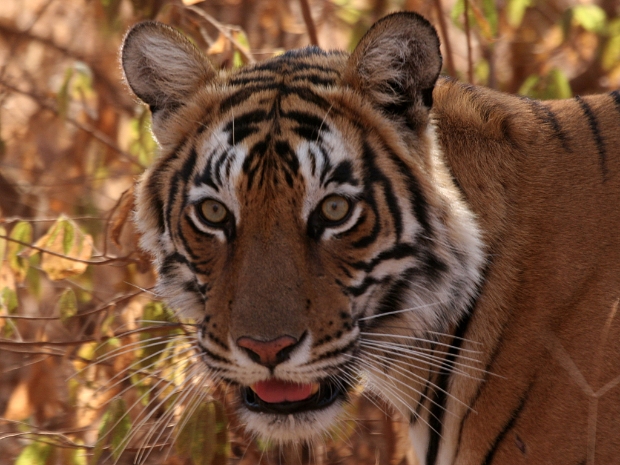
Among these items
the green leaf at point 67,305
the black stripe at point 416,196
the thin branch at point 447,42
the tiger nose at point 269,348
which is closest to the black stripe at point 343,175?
the black stripe at point 416,196

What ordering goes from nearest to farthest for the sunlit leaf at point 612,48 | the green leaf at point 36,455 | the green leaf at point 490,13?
the green leaf at point 36,455 → the green leaf at point 490,13 → the sunlit leaf at point 612,48

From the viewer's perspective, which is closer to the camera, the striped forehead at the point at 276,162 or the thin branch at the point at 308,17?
the striped forehead at the point at 276,162

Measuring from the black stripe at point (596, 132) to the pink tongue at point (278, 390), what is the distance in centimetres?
80

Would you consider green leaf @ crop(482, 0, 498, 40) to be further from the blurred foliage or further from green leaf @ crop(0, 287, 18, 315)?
green leaf @ crop(0, 287, 18, 315)

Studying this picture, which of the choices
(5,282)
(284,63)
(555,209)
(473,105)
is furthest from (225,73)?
(5,282)

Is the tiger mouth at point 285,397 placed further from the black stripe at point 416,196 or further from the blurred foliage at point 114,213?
the black stripe at point 416,196

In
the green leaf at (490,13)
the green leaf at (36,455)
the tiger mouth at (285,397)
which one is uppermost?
the green leaf at (490,13)

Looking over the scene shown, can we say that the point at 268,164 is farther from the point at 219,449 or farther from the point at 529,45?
the point at 529,45

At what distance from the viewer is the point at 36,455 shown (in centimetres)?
221

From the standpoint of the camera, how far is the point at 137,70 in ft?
6.45

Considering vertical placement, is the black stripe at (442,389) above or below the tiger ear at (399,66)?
below

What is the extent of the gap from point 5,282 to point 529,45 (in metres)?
2.81

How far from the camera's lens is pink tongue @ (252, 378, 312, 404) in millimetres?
1722

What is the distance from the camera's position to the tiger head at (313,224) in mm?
1631
